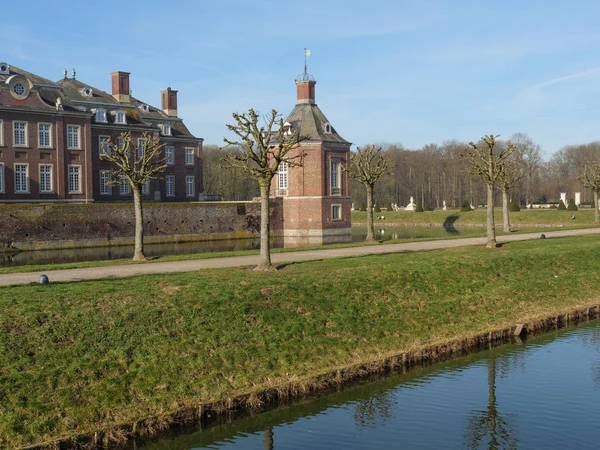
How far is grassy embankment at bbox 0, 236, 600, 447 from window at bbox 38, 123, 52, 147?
31.5 metres

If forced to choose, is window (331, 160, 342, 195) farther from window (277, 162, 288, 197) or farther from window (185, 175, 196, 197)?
window (185, 175, 196, 197)

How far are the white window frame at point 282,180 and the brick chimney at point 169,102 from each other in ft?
55.2

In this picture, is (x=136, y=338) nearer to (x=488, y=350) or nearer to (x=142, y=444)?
(x=142, y=444)

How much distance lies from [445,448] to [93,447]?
17.4ft

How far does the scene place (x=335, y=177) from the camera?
5006cm

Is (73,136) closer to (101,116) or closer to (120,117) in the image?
(101,116)

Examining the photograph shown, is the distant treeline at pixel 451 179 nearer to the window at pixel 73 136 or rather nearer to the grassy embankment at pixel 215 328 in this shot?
the window at pixel 73 136

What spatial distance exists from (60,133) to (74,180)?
11.4 ft

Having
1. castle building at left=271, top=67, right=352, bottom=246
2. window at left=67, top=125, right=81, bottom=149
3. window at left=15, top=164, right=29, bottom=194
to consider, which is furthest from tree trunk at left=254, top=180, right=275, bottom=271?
window at left=67, top=125, right=81, bottom=149

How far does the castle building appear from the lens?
48312 mm

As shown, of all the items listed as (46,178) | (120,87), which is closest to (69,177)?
(46,178)

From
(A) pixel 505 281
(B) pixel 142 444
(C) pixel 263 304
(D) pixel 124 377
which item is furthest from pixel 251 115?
(B) pixel 142 444

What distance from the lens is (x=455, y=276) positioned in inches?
794

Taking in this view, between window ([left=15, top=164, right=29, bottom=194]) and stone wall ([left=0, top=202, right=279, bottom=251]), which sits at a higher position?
window ([left=15, top=164, right=29, bottom=194])
